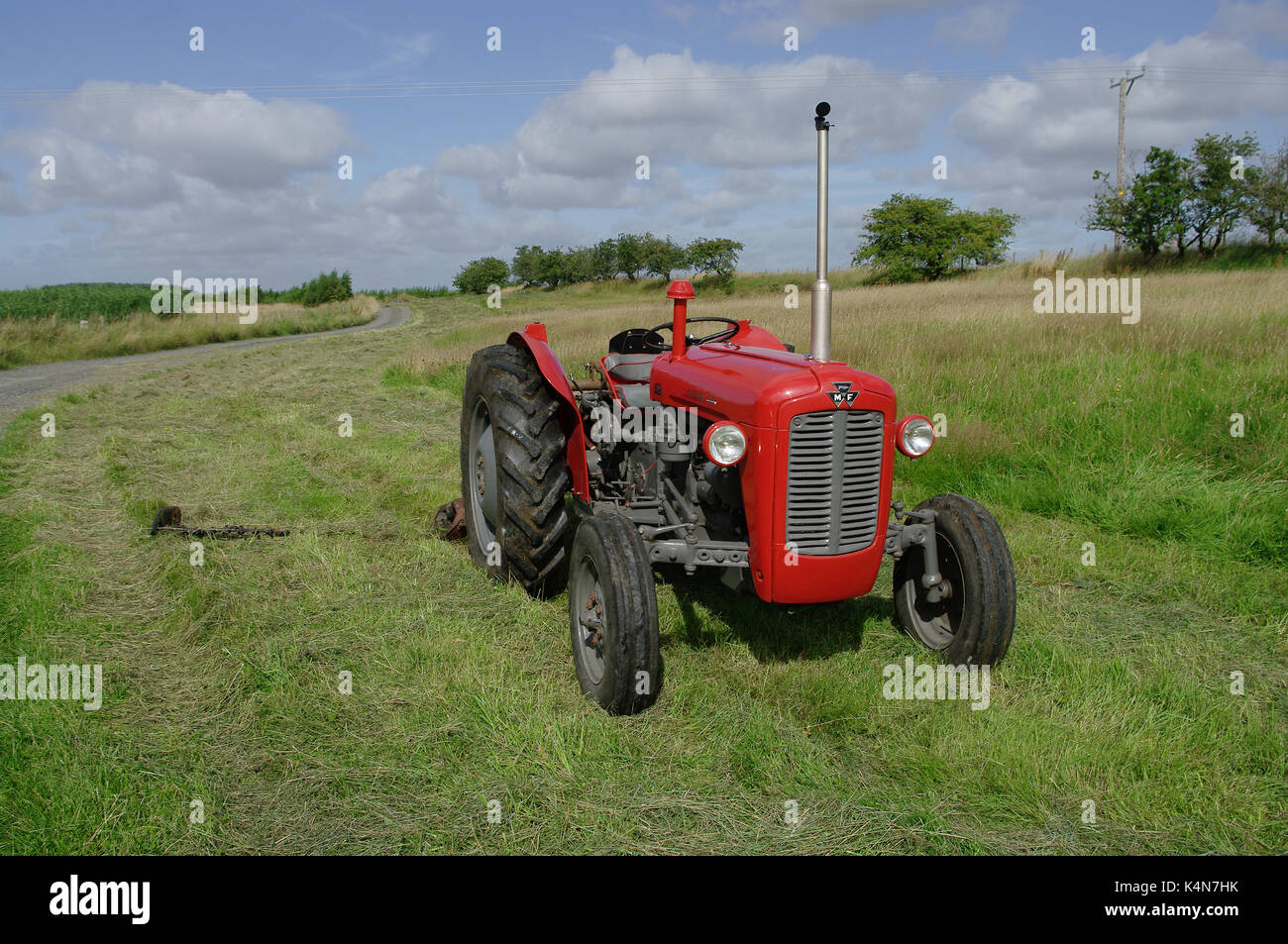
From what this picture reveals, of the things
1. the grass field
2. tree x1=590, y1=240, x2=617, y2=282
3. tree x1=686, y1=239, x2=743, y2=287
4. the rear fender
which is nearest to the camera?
the grass field

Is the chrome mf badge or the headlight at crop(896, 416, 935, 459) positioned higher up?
the chrome mf badge

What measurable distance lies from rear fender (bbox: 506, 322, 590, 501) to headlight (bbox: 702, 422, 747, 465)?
1072mm

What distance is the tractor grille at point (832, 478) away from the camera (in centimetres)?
332

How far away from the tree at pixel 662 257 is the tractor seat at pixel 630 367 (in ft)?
85.1

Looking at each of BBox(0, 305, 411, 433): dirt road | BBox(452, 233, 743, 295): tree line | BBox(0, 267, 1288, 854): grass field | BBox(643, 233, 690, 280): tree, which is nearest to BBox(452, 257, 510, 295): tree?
BBox(452, 233, 743, 295): tree line

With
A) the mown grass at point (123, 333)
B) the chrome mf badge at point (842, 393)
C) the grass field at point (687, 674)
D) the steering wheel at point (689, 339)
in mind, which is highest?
the mown grass at point (123, 333)

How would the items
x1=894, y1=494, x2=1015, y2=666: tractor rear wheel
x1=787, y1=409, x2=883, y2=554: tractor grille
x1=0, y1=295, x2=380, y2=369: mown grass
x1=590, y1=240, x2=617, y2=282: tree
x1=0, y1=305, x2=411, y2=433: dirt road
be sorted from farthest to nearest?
1. x1=590, y1=240, x2=617, y2=282: tree
2. x1=0, y1=295, x2=380, y2=369: mown grass
3. x1=0, y1=305, x2=411, y2=433: dirt road
4. x1=894, y1=494, x2=1015, y2=666: tractor rear wheel
5. x1=787, y1=409, x2=883, y2=554: tractor grille

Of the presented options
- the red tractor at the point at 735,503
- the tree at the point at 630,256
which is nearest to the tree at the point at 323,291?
the tree at the point at 630,256

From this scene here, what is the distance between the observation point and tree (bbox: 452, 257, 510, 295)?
1719 inches

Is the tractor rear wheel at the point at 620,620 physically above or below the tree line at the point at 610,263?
below

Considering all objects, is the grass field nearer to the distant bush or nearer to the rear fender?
the rear fender

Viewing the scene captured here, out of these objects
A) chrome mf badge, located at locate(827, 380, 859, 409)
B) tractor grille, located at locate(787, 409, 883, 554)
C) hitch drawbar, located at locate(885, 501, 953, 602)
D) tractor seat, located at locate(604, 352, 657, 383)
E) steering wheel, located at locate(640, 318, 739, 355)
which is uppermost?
steering wheel, located at locate(640, 318, 739, 355)

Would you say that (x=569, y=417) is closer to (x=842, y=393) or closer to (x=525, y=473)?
(x=525, y=473)

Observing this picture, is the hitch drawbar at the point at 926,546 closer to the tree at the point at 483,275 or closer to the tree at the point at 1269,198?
the tree at the point at 1269,198
